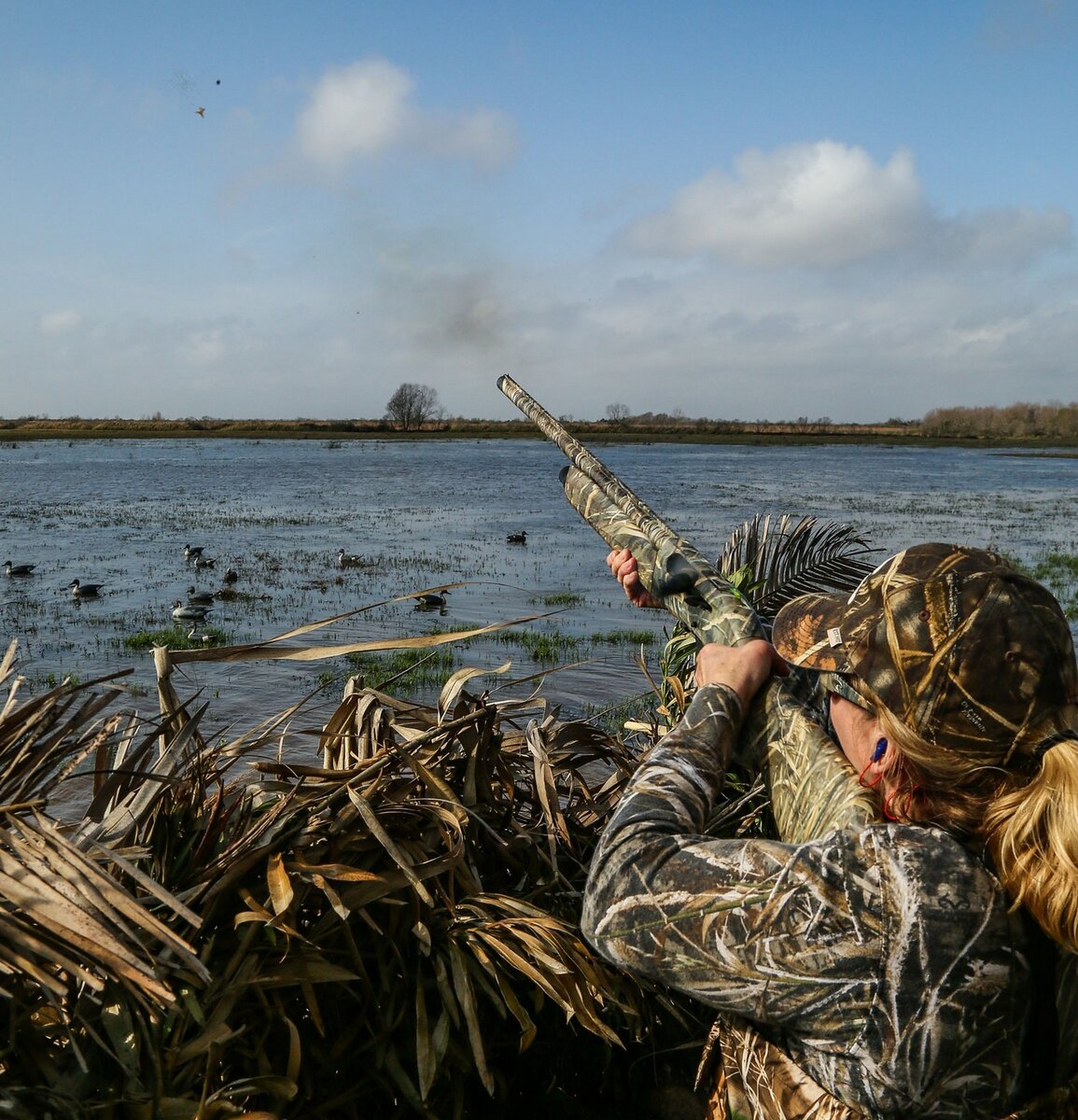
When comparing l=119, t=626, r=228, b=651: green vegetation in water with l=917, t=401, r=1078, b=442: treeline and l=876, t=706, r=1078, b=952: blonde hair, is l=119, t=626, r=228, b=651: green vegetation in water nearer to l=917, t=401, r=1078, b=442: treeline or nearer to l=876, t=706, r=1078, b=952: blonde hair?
l=876, t=706, r=1078, b=952: blonde hair

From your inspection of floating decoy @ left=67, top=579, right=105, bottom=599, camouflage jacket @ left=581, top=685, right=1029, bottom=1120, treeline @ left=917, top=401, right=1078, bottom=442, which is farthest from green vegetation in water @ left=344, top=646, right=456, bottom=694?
treeline @ left=917, top=401, right=1078, bottom=442

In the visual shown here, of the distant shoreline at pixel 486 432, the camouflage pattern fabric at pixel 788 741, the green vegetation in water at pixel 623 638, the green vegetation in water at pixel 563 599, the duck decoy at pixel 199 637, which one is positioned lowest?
the green vegetation in water at pixel 623 638

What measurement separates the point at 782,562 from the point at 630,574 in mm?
1738

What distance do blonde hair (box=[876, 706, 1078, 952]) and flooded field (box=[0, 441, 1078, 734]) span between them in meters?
1.07

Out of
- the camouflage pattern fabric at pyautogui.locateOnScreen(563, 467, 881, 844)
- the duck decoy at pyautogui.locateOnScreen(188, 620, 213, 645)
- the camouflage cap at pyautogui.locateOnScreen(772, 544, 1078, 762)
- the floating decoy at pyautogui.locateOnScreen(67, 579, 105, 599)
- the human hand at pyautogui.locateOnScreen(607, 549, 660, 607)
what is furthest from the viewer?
the floating decoy at pyautogui.locateOnScreen(67, 579, 105, 599)

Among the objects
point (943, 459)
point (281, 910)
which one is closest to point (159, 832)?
point (281, 910)

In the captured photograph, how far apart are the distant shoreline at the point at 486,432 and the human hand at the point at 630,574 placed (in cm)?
7687

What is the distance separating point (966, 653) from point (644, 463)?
5566cm

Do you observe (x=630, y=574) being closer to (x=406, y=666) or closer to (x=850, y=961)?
(x=850, y=961)

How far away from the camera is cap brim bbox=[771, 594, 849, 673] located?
181 cm

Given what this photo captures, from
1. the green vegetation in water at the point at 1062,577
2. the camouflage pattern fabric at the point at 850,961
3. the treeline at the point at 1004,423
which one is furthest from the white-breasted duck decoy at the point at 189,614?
the treeline at the point at 1004,423

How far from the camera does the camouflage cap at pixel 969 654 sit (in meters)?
1.56

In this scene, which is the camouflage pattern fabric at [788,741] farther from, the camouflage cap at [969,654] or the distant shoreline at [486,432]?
the distant shoreline at [486,432]

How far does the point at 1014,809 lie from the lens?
5.06 ft
